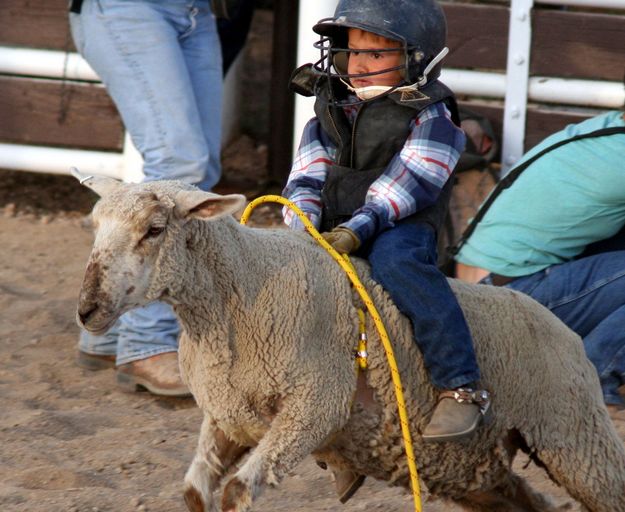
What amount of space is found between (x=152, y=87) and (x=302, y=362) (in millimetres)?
2352

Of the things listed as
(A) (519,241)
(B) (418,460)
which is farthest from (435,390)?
(A) (519,241)

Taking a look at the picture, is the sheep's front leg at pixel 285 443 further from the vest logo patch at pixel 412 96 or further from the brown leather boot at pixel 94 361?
the brown leather boot at pixel 94 361

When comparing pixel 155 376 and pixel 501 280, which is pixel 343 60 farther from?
pixel 155 376

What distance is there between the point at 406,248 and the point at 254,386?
0.64 meters

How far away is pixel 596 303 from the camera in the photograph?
5223mm

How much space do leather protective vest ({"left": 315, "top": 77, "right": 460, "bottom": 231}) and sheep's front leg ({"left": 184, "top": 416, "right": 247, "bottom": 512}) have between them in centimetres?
79

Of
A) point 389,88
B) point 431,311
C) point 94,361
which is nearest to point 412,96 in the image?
point 389,88

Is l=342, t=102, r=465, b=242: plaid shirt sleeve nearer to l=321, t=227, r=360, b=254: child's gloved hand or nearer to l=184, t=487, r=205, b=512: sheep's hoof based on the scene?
l=321, t=227, r=360, b=254: child's gloved hand

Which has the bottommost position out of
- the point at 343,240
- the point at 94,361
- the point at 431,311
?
the point at 94,361

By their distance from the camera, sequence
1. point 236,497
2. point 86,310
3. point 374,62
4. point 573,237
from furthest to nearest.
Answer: point 573,237 → point 374,62 → point 236,497 → point 86,310

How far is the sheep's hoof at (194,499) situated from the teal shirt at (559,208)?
2.33 m

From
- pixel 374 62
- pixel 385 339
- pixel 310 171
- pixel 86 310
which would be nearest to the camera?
pixel 86 310

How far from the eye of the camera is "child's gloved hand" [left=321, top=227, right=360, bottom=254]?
3561 millimetres

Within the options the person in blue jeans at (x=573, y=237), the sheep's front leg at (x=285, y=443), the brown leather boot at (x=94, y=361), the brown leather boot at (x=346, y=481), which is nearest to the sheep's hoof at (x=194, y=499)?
the sheep's front leg at (x=285, y=443)
